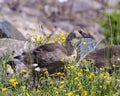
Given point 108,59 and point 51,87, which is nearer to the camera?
point 51,87

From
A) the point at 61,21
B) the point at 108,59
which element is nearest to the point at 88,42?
the point at 108,59

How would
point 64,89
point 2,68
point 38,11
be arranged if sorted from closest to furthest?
point 64,89 → point 2,68 → point 38,11

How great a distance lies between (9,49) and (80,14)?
76.7 feet

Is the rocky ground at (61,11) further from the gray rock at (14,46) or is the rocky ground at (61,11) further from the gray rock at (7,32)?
the gray rock at (14,46)

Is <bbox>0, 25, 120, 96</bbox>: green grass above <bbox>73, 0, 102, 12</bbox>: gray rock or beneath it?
beneath

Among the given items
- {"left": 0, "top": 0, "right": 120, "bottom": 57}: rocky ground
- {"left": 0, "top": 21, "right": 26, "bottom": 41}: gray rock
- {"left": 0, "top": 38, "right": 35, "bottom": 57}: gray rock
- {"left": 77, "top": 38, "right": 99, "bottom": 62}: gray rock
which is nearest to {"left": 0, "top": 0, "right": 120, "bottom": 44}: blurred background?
{"left": 0, "top": 0, "right": 120, "bottom": 57}: rocky ground

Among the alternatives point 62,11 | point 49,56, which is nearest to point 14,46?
point 49,56

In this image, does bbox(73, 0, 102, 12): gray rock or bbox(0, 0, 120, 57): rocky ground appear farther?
bbox(73, 0, 102, 12): gray rock

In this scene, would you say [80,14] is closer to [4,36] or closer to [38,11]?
[38,11]

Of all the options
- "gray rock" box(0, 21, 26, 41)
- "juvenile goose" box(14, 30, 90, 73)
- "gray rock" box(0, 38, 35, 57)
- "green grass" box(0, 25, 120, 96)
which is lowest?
"green grass" box(0, 25, 120, 96)

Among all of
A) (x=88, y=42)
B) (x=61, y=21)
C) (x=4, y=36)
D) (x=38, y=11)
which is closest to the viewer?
(x=88, y=42)

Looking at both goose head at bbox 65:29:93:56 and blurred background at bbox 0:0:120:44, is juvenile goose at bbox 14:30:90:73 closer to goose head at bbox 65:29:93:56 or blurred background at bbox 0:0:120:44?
goose head at bbox 65:29:93:56

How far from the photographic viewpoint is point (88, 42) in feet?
23.7

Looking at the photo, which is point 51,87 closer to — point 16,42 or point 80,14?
point 16,42
